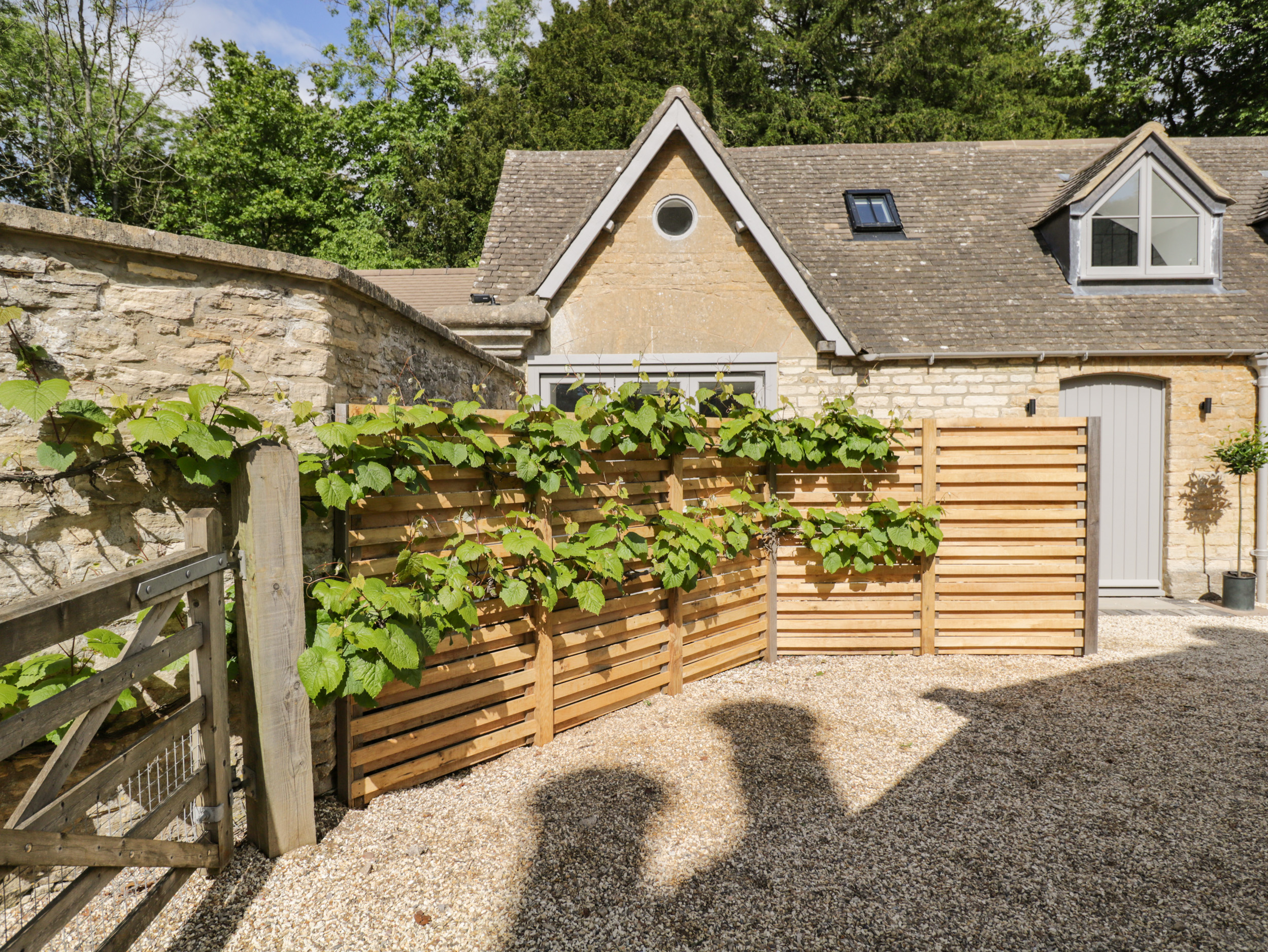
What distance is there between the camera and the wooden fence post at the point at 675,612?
493 centimetres

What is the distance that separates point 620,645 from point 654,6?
28.3 meters

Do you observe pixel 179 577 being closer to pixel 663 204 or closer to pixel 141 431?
pixel 141 431

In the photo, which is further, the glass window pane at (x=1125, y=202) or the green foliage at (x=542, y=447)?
the glass window pane at (x=1125, y=202)

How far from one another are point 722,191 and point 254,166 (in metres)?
22.5

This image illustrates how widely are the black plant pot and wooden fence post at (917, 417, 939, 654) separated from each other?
5.10m

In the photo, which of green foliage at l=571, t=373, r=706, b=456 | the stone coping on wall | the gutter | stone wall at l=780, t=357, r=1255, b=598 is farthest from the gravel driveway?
the gutter

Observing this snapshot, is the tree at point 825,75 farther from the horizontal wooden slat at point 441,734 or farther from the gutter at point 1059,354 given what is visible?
the horizontal wooden slat at point 441,734

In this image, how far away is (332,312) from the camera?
11.2 ft

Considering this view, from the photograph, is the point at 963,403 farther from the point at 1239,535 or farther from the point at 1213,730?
the point at 1213,730

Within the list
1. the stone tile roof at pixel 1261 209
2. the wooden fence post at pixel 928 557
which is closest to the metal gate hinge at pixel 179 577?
the wooden fence post at pixel 928 557

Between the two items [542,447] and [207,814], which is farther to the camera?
[542,447]

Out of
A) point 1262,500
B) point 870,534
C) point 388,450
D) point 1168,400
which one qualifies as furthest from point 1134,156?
point 388,450

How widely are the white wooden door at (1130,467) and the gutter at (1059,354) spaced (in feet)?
1.19

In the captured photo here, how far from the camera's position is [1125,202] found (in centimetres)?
943
